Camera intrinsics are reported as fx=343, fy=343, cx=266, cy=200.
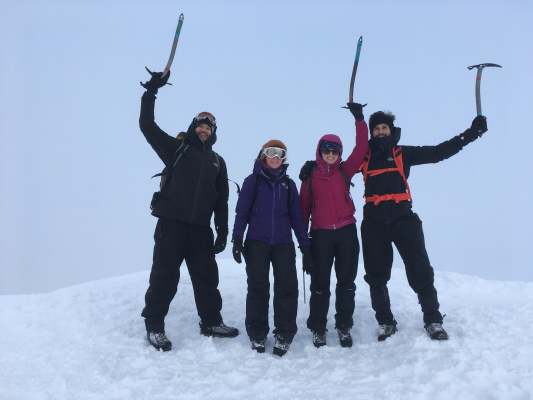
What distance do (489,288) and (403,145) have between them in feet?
18.4

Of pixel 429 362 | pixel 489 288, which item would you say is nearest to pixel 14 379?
pixel 429 362

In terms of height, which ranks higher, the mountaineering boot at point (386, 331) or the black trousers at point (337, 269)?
the black trousers at point (337, 269)

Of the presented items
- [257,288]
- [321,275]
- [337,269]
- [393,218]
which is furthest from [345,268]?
[257,288]

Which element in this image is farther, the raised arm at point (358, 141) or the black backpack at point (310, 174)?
the black backpack at point (310, 174)

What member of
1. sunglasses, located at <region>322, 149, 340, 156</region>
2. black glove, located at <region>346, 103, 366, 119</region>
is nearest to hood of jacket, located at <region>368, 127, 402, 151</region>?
black glove, located at <region>346, 103, 366, 119</region>

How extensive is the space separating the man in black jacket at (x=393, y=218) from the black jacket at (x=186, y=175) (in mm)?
2256

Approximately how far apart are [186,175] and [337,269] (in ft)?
8.13

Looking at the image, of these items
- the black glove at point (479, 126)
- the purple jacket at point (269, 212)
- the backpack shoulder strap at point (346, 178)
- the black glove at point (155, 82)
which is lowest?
the purple jacket at point (269, 212)

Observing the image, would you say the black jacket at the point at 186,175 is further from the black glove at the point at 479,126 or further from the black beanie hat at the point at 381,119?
the black glove at the point at 479,126

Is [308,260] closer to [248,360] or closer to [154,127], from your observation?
[248,360]

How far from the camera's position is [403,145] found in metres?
4.96

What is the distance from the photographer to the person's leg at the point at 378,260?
472 cm

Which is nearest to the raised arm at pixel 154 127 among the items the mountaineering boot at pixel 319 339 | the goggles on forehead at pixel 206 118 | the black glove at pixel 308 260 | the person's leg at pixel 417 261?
the goggles on forehead at pixel 206 118

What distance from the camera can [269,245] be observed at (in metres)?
4.63
